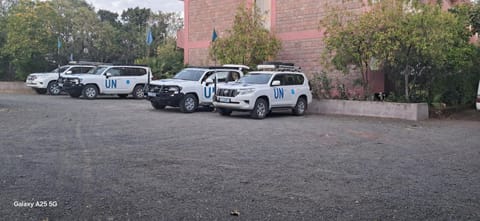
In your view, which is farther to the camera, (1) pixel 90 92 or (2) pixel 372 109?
(1) pixel 90 92

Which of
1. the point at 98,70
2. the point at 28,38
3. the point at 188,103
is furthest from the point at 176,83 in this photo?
the point at 28,38

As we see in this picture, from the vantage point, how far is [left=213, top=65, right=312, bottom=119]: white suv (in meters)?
16.2

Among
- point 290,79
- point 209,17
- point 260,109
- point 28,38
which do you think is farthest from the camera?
point 28,38

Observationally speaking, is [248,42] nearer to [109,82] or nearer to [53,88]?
[109,82]

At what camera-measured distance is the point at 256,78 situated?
17188mm

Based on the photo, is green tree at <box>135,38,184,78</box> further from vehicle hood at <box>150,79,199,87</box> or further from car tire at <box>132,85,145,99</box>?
vehicle hood at <box>150,79,199,87</box>

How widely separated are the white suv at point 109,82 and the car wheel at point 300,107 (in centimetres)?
939

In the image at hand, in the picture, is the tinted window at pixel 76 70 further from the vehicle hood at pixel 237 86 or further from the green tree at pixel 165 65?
the vehicle hood at pixel 237 86

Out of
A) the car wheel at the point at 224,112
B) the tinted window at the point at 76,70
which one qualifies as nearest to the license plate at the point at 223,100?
the car wheel at the point at 224,112

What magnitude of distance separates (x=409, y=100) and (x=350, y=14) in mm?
3870

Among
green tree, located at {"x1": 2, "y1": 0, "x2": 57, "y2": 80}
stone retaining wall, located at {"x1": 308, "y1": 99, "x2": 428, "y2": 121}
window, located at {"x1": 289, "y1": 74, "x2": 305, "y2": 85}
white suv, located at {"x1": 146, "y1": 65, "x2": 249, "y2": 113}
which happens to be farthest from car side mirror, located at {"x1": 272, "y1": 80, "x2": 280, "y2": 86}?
green tree, located at {"x1": 2, "y1": 0, "x2": 57, "y2": 80}

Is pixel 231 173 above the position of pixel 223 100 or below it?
below

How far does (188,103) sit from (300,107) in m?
4.07

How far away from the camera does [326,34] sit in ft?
62.8
